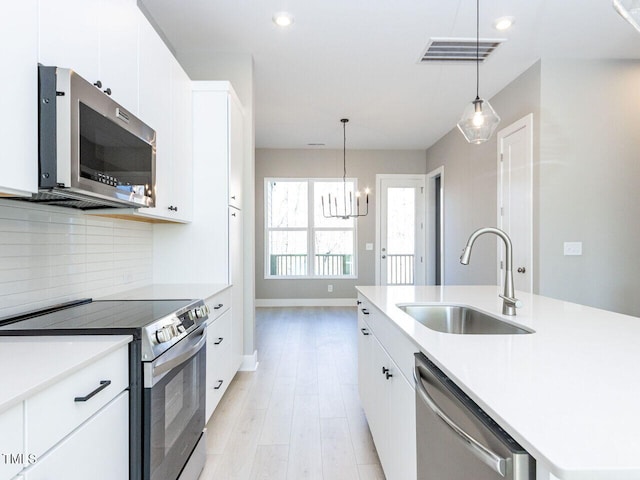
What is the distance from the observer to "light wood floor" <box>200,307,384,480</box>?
1.98 meters

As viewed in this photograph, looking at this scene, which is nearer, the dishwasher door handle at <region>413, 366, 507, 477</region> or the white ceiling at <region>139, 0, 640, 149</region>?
the dishwasher door handle at <region>413, 366, 507, 477</region>

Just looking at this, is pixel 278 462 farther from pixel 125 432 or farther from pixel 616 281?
pixel 616 281

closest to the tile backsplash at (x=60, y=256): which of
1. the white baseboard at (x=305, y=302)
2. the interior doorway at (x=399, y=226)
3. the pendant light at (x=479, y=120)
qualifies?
the pendant light at (x=479, y=120)

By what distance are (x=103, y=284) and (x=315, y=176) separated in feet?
16.1

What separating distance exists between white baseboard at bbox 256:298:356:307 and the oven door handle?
478cm

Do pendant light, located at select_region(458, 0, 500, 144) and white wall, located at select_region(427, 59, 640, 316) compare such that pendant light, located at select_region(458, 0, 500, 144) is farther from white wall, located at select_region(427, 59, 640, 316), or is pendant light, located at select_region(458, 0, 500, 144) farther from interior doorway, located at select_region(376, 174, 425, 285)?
interior doorway, located at select_region(376, 174, 425, 285)

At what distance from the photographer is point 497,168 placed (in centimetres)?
419

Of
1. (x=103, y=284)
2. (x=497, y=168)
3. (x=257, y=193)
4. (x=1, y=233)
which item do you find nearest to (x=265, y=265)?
(x=257, y=193)

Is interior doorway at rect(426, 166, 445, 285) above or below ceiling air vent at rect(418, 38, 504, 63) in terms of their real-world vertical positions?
below

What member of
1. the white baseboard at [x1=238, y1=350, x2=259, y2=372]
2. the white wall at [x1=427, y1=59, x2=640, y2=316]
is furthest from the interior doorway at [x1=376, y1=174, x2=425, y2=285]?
the white baseboard at [x1=238, y1=350, x2=259, y2=372]

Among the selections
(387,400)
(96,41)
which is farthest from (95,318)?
(387,400)

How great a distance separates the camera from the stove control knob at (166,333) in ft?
4.62

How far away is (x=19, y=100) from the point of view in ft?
3.71

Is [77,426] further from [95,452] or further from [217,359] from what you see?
[217,359]
